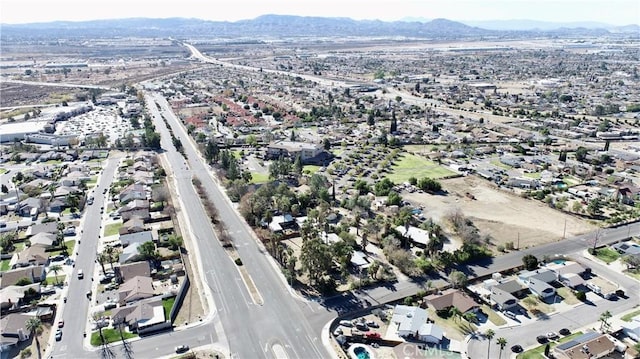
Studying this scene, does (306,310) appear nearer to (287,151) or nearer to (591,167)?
(287,151)

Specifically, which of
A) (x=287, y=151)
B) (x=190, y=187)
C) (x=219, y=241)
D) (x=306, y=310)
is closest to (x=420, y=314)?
(x=306, y=310)

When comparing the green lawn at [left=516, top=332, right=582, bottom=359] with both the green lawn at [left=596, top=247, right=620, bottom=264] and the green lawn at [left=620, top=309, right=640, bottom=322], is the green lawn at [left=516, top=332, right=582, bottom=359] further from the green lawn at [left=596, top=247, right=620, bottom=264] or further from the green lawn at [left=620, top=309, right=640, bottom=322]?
the green lawn at [left=596, top=247, right=620, bottom=264]

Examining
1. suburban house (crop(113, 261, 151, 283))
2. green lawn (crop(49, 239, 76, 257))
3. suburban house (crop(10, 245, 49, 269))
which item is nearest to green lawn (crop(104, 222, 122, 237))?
green lawn (crop(49, 239, 76, 257))

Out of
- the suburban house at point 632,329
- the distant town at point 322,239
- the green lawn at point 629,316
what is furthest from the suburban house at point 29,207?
the green lawn at point 629,316

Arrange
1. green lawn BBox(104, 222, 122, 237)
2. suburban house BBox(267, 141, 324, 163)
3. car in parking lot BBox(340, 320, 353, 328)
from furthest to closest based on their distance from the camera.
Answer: suburban house BBox(267, 141, 324, 163) → green lawn BBox(104, 222, 122, 237) → car in parking lot BBox(340, 320, 353, 328)

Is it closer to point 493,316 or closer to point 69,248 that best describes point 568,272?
point 493,316

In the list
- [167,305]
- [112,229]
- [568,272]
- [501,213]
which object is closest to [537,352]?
[568,272]
